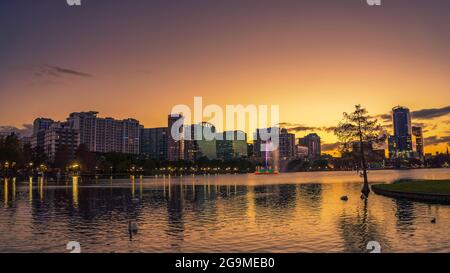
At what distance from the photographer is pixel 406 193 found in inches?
2152

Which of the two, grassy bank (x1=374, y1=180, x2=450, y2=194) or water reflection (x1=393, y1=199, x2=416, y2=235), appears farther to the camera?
grassy bank (x1=374, y1=180, x2=450, y2=194)

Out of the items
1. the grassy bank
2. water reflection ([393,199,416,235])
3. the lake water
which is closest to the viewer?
the lake water

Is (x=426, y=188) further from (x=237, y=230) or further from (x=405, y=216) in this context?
(x=237, y=230)

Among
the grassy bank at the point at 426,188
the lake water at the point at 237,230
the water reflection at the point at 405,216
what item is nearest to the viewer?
the lake water at the point at 237,230

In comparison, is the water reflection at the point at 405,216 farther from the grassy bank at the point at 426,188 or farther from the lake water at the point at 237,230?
the grassy bank at the point at 426,188

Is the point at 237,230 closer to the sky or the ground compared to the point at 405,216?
closer to the sky

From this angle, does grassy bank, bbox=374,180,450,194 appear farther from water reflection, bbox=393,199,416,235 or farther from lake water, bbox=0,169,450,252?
lake water, bbox=0,169,450,252

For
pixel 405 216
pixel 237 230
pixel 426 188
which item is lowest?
pixel 405 216

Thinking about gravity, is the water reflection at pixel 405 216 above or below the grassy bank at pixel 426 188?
below

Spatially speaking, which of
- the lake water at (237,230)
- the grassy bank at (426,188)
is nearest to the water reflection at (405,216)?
the lake water at (237,230)

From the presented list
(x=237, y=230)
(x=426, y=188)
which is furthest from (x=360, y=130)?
(x=237, y=230)

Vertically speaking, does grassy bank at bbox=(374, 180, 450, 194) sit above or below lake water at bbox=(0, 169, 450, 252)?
above

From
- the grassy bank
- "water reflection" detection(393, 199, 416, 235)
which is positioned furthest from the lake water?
the grassy bank
